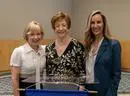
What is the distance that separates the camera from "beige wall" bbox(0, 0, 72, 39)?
662 centimetres

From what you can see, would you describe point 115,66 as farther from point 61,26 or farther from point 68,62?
point 61,26

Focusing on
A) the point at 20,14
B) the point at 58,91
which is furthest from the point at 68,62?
the point at 20,14

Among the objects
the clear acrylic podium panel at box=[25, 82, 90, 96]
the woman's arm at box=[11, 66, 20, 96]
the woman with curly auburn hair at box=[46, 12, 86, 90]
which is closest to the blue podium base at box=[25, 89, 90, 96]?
the clear acrylic podium panel at box=[25, 82, 90, 96]

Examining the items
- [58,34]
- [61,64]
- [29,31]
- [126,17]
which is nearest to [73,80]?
[61,64]

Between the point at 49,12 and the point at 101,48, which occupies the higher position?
the point at 49,12

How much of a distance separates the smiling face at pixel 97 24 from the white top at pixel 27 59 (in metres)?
0.41

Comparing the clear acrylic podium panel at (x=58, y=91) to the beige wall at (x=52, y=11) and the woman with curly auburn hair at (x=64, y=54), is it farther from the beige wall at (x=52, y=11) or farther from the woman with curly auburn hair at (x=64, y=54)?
the beige wall at (x=52, y=11)

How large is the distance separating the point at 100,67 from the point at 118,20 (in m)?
5.46

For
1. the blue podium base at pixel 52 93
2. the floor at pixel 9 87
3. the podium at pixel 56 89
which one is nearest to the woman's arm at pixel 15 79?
the podium at pixel 56 89

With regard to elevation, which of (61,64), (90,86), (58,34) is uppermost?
(58,34)

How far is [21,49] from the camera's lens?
89.1 inches

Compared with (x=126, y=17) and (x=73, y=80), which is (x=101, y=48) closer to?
(x=73, y=80)

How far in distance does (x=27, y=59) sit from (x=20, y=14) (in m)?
4.88

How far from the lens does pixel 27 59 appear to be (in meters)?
2.24
